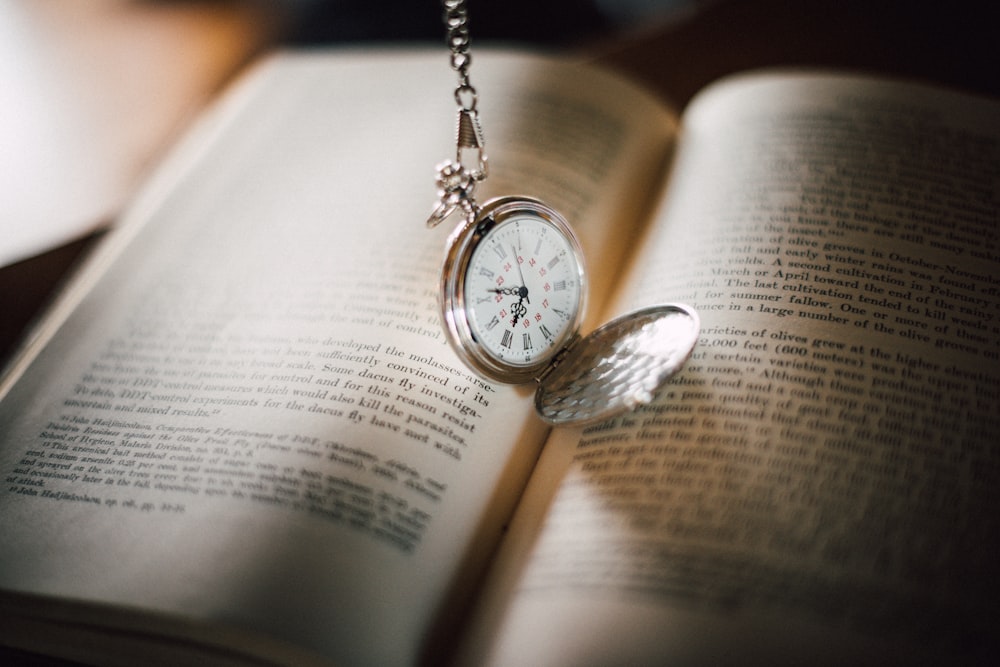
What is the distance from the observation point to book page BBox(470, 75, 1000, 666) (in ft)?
2.92

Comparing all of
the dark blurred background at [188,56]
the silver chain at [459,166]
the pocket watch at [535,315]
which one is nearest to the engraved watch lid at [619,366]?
the pocket watch at [535,315]

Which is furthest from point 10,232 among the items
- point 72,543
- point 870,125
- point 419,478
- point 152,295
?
point 870,125

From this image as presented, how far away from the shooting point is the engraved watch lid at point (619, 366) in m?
1.09

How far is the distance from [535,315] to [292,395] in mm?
423

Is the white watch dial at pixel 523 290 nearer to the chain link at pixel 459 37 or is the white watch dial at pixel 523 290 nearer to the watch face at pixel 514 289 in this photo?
the watch face at pixel 514 289

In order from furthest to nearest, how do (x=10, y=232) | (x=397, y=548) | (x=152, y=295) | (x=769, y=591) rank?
1. (x=10, y=232)
2. (x=152, y=295)
3. (x=397, y=548)
4. (x=769, y=591)

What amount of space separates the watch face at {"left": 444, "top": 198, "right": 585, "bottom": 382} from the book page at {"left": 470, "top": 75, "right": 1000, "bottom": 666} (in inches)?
5.9

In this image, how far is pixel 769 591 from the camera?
90 centimetres

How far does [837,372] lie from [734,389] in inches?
6.1

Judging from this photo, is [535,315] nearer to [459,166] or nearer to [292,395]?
[459,166]

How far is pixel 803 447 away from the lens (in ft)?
3.36

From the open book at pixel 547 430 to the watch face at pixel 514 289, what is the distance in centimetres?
8

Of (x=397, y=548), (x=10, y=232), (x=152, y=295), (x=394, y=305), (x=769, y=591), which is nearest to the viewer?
(x=769, y=591)

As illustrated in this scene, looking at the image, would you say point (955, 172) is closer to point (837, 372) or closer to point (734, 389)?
point (837, 372)
